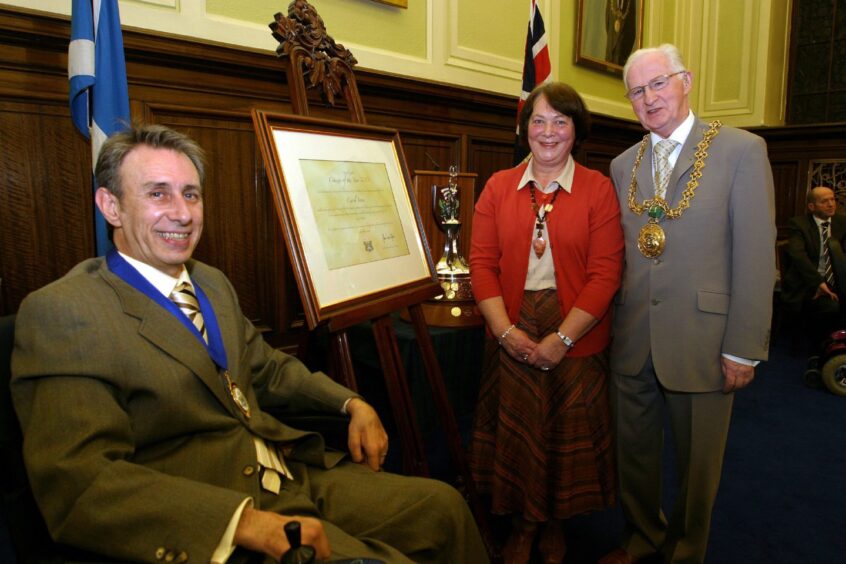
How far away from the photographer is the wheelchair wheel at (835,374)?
13.1 ft

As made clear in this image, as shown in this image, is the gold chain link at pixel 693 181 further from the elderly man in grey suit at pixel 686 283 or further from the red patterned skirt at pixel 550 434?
the red patterned skirt at pixel 550 434

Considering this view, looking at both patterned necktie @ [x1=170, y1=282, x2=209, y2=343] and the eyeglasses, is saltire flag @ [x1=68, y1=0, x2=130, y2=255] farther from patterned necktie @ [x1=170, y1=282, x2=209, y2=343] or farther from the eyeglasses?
the eyeglasses

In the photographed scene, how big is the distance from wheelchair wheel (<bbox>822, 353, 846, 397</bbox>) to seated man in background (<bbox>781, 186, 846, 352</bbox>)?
0.69m

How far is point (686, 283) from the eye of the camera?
5.82 ft

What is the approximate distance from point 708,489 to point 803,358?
3.92m

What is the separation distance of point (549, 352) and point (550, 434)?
0.32 m

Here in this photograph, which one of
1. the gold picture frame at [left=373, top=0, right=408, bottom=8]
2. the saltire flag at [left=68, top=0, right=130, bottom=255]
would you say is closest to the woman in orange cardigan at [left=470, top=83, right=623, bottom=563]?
the saltire flag at [left=68, top=0, right=130, bottom=255]

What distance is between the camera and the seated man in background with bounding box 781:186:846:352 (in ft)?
15.2

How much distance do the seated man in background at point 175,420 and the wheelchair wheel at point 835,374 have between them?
12.2ft

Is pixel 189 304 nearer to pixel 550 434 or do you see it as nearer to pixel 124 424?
pixel 124 424

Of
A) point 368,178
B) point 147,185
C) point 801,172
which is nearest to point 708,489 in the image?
point 368,178

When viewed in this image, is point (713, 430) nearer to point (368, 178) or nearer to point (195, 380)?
point (368, 178)

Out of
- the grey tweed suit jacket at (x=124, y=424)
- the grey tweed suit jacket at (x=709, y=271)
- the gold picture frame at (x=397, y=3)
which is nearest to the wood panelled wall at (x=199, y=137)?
the gold picture frame at (x=397, y=3)

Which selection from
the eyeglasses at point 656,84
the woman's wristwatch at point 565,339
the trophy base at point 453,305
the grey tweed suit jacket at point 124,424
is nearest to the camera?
the grey tweed suit jacket at point 124,424
